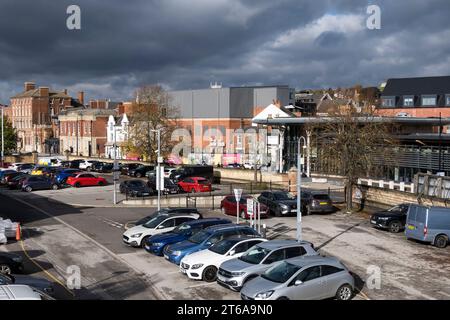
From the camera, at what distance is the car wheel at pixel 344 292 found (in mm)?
15406

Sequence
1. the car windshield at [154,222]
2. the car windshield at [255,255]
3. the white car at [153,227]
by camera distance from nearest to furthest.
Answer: the car windshield at [255,255]
the white car at [153,227]
the car windshield at [154,222]

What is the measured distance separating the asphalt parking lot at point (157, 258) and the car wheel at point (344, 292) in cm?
79

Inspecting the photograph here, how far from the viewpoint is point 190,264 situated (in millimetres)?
18266

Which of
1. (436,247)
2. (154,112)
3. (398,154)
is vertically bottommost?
(436,247)

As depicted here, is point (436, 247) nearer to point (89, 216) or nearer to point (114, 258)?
point (114, 258)

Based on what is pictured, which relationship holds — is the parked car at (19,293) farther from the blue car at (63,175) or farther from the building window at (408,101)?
the building window at (408,101)

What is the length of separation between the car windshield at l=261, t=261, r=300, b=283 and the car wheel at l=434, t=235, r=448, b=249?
1173 centimetres

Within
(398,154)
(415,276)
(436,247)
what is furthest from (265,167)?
(415,276)

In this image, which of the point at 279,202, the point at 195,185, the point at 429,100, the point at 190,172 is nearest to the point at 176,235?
the point at 279,202

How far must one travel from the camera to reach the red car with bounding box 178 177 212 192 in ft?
147

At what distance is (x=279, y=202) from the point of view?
3306cm

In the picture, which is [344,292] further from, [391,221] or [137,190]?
[137,190]

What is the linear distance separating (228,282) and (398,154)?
104 ft

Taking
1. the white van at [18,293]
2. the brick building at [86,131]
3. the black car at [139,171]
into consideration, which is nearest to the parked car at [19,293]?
the white van at [18,293]
